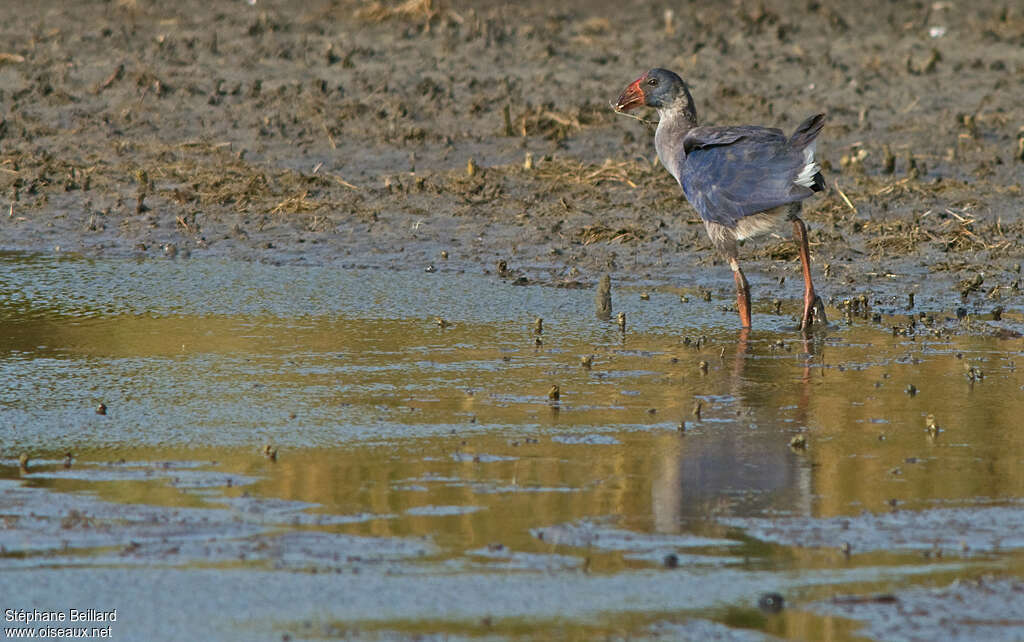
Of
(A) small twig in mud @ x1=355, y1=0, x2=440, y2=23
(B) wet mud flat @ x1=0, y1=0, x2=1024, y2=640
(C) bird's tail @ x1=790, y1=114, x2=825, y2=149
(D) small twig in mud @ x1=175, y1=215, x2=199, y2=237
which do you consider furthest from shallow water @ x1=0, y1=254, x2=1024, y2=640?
(A) small twig in mud @ x1=355, y1=0, x2=440, y2=23

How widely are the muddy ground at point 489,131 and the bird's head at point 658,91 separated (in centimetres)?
104

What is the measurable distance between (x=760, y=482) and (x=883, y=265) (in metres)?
4.32

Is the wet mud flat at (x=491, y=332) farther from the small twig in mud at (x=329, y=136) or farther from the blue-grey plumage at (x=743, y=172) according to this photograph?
the blue-grey plumage at (x=743, y=172)

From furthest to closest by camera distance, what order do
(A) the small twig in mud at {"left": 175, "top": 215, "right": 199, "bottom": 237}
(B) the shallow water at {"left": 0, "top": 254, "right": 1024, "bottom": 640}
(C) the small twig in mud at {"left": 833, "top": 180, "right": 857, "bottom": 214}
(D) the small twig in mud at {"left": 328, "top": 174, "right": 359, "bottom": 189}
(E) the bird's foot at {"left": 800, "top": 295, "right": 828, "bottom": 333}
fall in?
(D) the small twig in mud at {"left": 328, "top": 174, "right": 359, "bottom": 189}
(A) the small twig in mud at {"left": 175, "top": 215, "right": 199, "bottom": 237}
(C) the small twig in mud at {"left": 833, "top": 180, "right": 857, "bottom": 214}
(E) the bird's foot at {"left": 800, "top": 295, "right": 828, "bottom": 333}
(B) the shallow water at {"left": 0, "top": 254, "right": 1024, "bottom": 640}

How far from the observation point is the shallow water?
4316 millimetres

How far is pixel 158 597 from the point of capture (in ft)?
14.1

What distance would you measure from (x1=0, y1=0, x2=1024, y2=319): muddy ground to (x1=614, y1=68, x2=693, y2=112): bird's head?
3.42 ft

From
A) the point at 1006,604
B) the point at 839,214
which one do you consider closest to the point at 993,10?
the point at 839,214

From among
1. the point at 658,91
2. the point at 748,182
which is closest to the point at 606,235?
the point at 658,91

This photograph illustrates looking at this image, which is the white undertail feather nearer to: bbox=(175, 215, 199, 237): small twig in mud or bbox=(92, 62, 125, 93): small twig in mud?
bbox=(175, 215, 199, 237): small twig in mud

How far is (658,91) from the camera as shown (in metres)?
8.84

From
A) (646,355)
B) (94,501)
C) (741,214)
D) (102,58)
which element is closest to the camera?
(94,501)

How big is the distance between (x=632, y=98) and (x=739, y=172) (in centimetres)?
128

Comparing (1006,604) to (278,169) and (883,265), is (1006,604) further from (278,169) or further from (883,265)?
(278,169)
